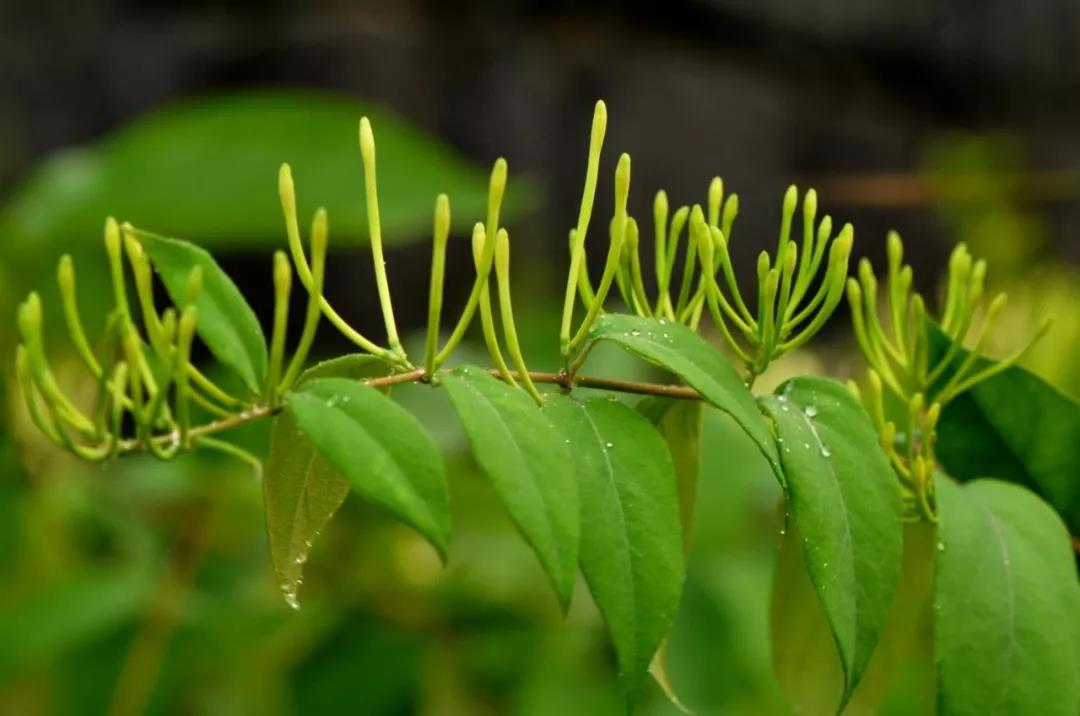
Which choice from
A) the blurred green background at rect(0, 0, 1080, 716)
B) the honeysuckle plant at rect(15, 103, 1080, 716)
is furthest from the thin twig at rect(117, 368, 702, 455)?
the blurred green background at rect(0, 0, 1080, 716)

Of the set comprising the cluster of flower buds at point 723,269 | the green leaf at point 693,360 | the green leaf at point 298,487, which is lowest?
the green leaf at point 298,487

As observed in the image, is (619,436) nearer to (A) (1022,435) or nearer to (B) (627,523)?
(B) (627,523)

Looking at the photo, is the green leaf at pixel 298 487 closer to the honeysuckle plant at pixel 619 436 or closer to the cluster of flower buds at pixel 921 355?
the honeysuckle plant at pixel 619 436

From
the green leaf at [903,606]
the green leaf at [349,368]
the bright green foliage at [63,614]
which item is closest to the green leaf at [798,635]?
the green leaf at [903,606]

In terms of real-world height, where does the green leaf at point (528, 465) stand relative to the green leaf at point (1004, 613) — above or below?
above

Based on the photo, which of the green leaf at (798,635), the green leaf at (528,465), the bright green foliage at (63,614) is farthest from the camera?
the bright green foliage at (63,614)

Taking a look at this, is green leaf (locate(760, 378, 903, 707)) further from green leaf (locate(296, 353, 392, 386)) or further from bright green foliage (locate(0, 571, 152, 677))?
bright green foliage (locate(0, 571, 152, 677))

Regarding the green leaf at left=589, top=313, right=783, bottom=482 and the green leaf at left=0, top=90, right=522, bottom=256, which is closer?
the green leaf at left=589, top=313, right=783, bottom=482

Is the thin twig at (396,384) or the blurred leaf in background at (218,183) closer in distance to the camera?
the thin twig at (396,384)
